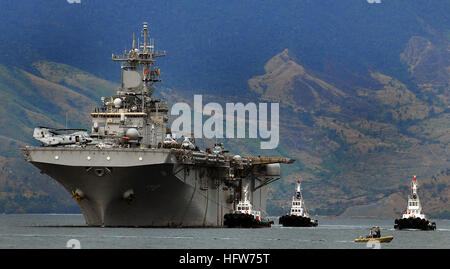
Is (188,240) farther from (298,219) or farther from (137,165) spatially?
(298,219)

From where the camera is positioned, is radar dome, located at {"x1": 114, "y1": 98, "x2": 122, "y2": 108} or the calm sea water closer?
the calm sea water

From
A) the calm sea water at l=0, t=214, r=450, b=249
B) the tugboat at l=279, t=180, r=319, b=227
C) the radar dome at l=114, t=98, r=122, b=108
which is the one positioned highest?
the radar dome at l=114, t=98, r=122, b=108

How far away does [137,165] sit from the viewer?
52562mm

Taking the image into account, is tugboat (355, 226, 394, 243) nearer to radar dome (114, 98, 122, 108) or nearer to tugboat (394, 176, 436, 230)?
tugboat (394, 176, 436, 230)

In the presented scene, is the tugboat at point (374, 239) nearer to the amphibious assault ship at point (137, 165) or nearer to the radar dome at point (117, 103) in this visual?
the amphibious assault ship at point (137, 165)

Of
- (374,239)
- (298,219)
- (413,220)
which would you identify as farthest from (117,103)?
(413,220)

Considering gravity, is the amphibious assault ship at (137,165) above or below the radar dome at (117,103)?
below

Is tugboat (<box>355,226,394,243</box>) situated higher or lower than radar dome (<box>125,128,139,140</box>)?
A: lower

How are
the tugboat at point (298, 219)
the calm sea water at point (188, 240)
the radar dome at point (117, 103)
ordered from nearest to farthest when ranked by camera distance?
the calm sea water at point (188, 240)
the radar dome at point (117, 103)
the tugboat at point (298, 219)

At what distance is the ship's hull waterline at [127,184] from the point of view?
173 ft

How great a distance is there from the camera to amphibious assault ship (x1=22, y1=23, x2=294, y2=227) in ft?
174

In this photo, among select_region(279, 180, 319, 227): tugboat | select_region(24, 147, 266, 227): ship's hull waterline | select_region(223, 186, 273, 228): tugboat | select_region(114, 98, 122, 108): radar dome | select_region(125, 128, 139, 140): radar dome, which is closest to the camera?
select_region(24, 147, 266, 227): ship's hull waterline

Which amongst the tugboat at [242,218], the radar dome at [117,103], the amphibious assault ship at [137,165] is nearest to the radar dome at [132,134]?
the amphibious assault ship at [137,165]

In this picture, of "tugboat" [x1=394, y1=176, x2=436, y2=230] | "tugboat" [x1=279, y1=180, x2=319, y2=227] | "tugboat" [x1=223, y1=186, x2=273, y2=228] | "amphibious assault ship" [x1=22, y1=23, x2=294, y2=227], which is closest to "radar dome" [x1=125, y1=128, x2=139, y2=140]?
"amphibious assault ship" [x1=22, y1=23, x2=294, y2=227]
